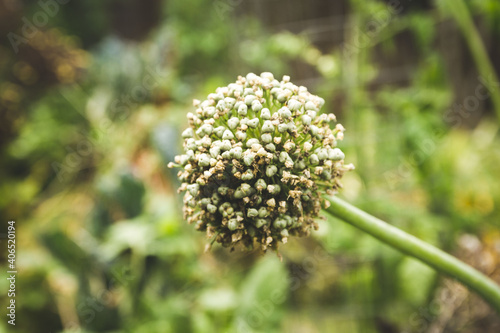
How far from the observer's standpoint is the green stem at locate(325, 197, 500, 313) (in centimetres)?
102

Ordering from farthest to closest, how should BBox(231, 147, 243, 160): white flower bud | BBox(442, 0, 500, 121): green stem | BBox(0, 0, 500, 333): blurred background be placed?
1. BBox(0, 0, 500, 333): blurred background
2. BBox(442, 0, 500, 121): green stem
3. BBox(231, 147, 243, 160): white flower bud

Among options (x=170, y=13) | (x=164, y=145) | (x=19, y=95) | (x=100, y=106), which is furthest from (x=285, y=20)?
(x=19, y=95)

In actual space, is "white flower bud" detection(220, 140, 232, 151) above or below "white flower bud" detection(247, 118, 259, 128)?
below

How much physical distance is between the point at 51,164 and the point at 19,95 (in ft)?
Answer: 3.79

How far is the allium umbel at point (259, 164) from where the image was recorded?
971 millimetres

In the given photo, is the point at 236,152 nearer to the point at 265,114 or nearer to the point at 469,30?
the point at 265,114

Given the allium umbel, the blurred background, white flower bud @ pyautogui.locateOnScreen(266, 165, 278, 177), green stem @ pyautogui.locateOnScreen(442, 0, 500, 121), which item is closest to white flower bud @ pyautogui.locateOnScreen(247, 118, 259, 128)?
the allium umbel

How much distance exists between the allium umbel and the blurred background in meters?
0.98

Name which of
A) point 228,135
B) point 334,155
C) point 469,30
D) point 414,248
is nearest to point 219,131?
point 228,135

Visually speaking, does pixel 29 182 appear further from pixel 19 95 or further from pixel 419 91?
pixel 419 91

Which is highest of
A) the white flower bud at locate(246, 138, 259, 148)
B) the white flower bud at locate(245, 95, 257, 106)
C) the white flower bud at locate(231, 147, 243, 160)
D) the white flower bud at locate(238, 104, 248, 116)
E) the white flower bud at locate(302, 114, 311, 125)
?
the white flower bud at locate(245, 95, 257, 106)

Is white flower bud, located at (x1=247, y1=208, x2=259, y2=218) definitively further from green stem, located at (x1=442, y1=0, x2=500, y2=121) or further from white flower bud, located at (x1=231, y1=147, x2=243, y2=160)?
green stem, located at (x1=442, y1=0, x2=500, y2=121)

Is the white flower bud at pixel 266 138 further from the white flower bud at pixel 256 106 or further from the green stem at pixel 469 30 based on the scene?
the green stem at pixel 469 30

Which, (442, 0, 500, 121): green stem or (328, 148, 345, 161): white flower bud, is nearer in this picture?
(328, 148, 345, 161): white flower bud
